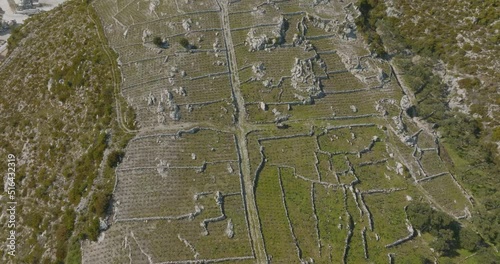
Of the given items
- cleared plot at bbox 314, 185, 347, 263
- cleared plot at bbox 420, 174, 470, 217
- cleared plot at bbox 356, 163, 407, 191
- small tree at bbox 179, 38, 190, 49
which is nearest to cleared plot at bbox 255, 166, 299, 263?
cleared plot at bbox 314, 185, 347, 263

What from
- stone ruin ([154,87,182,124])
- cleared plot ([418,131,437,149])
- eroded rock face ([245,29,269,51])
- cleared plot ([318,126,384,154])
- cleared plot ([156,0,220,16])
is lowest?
cleared plot ([418,131,437,149])

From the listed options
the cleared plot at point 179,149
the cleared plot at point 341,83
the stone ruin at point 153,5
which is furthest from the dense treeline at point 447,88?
the stone ruin at point 153,5

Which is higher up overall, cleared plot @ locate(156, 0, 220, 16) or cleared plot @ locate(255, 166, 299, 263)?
cleared plot @ locate(156, 0, 220, 16)

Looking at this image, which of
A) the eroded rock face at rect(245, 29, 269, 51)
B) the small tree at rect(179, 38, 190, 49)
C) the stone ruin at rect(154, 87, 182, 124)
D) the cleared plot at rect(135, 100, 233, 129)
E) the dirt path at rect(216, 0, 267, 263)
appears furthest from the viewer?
the eroded rock face at rect(245, 29, 269, 51)

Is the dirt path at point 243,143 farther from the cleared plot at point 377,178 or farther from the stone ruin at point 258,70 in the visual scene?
the cleared plot at point 377,178

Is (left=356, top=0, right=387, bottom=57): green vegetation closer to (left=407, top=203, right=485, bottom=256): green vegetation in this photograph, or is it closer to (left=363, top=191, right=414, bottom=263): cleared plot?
(left=363, top=191, right=414, bottom=263): cleared plot

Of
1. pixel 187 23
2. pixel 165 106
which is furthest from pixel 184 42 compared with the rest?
pixel 165 106
